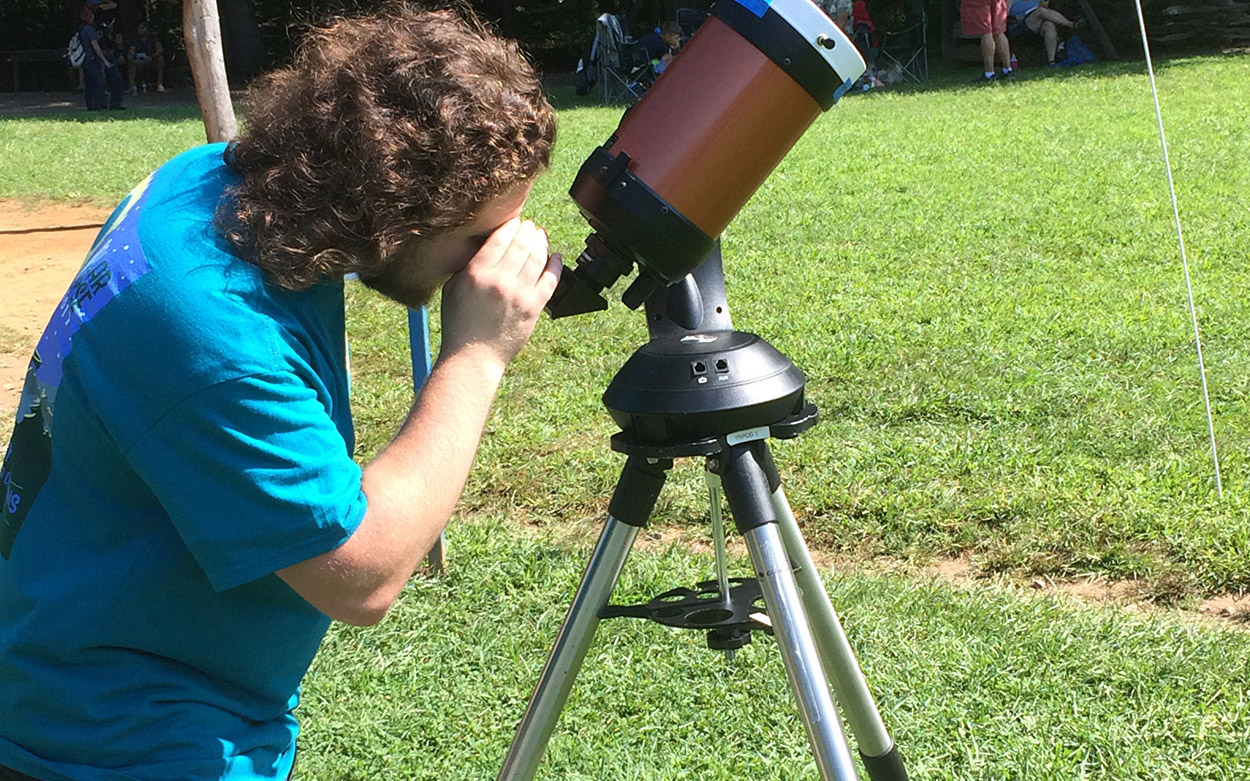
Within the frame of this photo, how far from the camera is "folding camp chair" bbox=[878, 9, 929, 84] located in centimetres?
1689

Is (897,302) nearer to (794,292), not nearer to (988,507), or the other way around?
(794,292)

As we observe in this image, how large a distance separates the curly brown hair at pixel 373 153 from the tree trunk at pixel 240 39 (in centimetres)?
2251

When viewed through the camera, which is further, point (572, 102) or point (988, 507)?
point (572, 102)

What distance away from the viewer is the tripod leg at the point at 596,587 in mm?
1888

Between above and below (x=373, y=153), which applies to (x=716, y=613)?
below

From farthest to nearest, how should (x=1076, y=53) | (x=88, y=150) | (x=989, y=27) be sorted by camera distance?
(x=1076, y=53), (x=989, y=27), (x=88, y=150)

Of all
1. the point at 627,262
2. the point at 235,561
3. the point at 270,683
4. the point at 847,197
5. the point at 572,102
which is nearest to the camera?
the point at 235,561

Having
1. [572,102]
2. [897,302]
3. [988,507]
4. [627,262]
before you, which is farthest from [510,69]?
[572,102]

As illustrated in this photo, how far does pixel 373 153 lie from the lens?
143 centimetres

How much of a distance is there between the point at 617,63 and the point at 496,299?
1703 centimetres

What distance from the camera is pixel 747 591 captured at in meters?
2.03

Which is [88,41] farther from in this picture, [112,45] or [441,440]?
[441,440]

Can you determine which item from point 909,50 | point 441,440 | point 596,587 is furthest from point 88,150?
A: point 441,440

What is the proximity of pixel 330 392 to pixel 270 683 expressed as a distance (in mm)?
407
